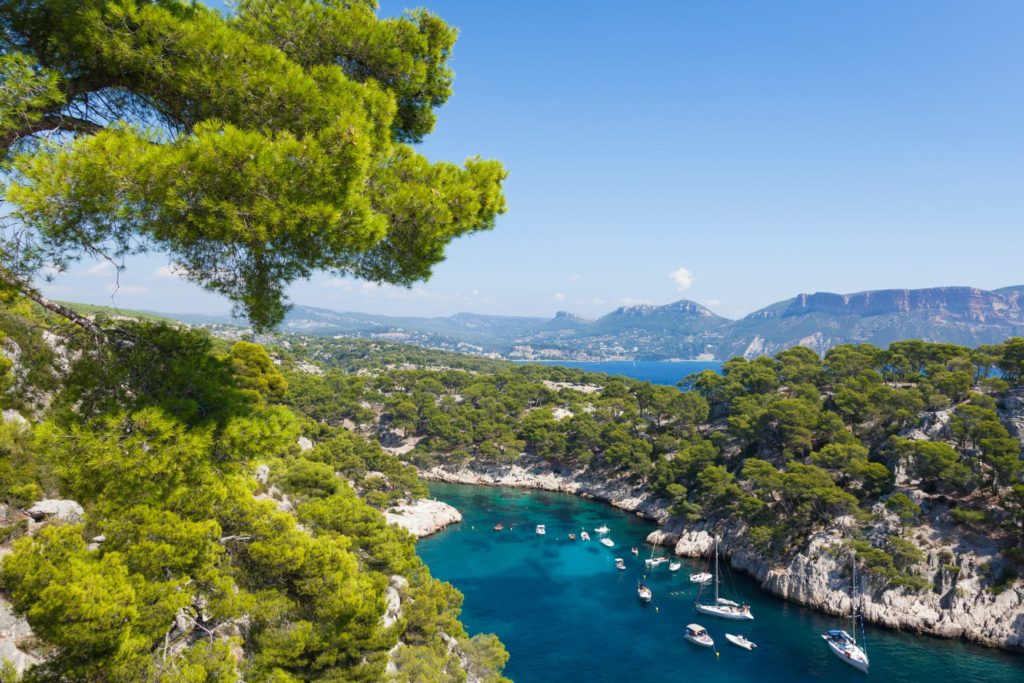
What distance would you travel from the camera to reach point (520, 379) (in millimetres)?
65500

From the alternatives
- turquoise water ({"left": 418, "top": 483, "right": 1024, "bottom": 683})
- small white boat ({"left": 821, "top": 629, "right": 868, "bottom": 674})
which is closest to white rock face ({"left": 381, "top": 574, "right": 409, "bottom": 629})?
turquoise water ({"left": 418, "top": 483, "right": 1024, "bottom": 683})

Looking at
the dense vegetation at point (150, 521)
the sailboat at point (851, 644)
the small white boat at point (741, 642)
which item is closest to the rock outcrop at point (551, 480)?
the sailboat at point (851, 644)

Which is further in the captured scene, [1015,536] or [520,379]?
[520,379]

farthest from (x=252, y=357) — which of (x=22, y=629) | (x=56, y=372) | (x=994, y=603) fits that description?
(x=994, y=603)

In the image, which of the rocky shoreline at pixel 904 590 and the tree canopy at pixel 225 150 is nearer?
the tree canopy at pixel 225 150

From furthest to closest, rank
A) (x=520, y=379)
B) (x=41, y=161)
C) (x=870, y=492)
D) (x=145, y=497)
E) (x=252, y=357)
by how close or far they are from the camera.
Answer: (x=520, y=379), (x=252, y=357), (x=870, y=492), (x=145, y=497), (x=41, y=161)

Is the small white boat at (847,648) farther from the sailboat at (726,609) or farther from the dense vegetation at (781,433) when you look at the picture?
the dense vegetation at (781,433)

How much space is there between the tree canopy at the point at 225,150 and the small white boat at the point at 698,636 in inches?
913

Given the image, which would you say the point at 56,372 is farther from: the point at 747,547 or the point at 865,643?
the point at 747,547

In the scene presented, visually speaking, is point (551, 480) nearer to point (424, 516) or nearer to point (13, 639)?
point (424, 516)

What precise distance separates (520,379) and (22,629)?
194ft

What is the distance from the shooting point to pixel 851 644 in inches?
816

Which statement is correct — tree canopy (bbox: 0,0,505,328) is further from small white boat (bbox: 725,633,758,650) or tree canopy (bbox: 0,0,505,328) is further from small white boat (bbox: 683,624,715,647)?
small white boat (bbox: 725,633,758,650)

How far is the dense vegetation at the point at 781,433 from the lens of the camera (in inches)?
1011
